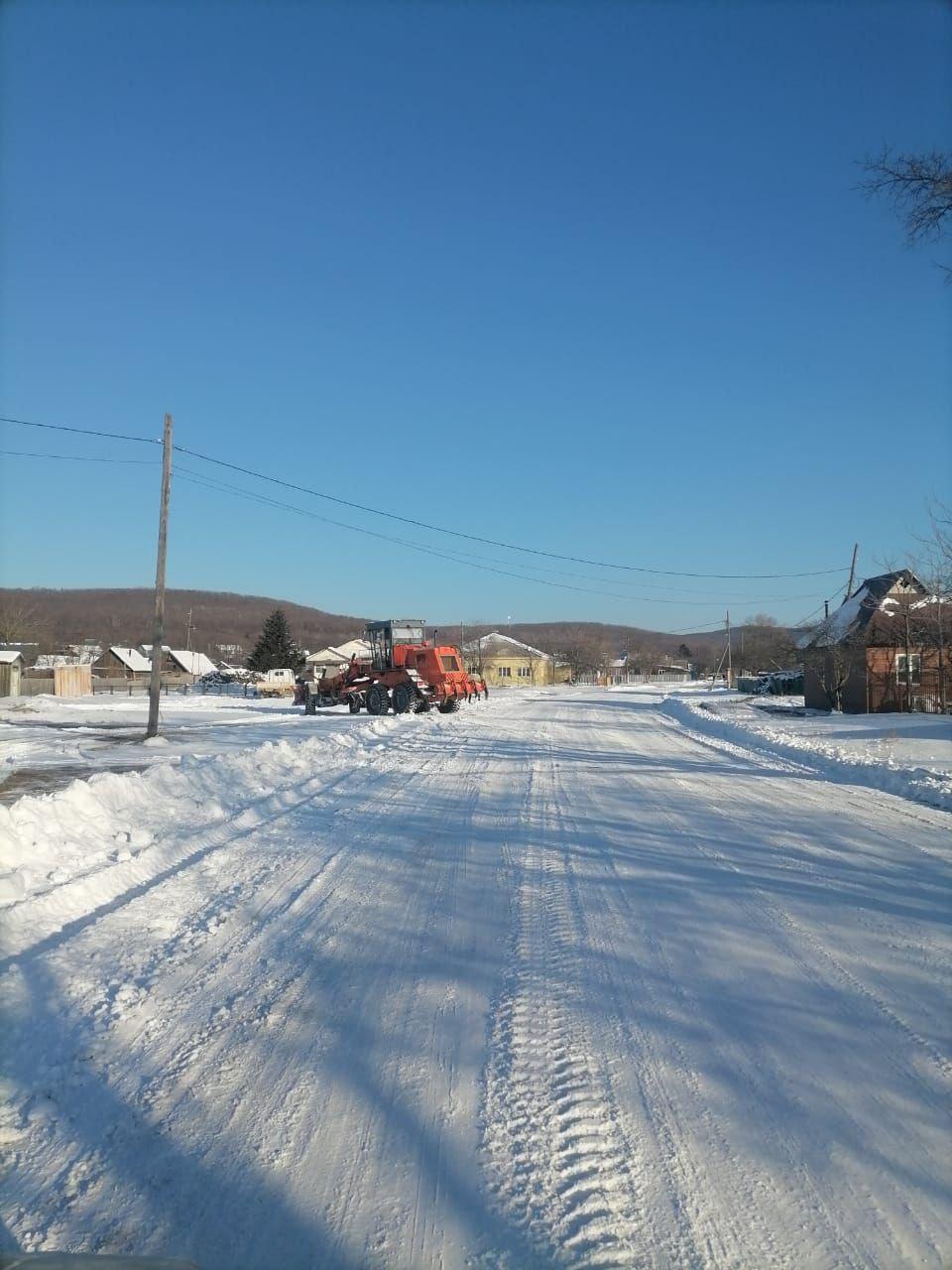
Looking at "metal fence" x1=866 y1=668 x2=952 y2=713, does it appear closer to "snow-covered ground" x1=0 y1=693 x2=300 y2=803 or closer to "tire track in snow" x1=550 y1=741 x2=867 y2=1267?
"snow-covered ground" x1=0 y1=693 x2=300 y2=803

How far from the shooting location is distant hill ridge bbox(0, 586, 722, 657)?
3268 inches

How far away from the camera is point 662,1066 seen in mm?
4215

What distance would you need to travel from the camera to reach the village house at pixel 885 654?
111 ft

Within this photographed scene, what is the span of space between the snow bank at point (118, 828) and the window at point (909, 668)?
2844cm

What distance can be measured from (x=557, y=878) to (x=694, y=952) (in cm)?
212

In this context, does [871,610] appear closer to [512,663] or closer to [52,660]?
[52,660]

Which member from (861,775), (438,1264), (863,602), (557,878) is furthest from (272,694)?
(438,1264)

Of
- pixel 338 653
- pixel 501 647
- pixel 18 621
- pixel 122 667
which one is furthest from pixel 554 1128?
Result: pixel 338 653

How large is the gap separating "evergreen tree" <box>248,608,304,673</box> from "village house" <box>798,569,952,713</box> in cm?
5261

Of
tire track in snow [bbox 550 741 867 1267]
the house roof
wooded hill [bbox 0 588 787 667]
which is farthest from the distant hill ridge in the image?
tire track in snow [bbox 550 741 867 1267]

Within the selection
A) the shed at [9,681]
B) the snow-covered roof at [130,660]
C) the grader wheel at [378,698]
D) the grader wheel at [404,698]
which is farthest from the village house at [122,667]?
the grader wheel at [404,698]

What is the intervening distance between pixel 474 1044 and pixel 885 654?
36.3m

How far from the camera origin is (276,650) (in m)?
82.1

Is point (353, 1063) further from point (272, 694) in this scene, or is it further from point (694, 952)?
point (272, 694)
